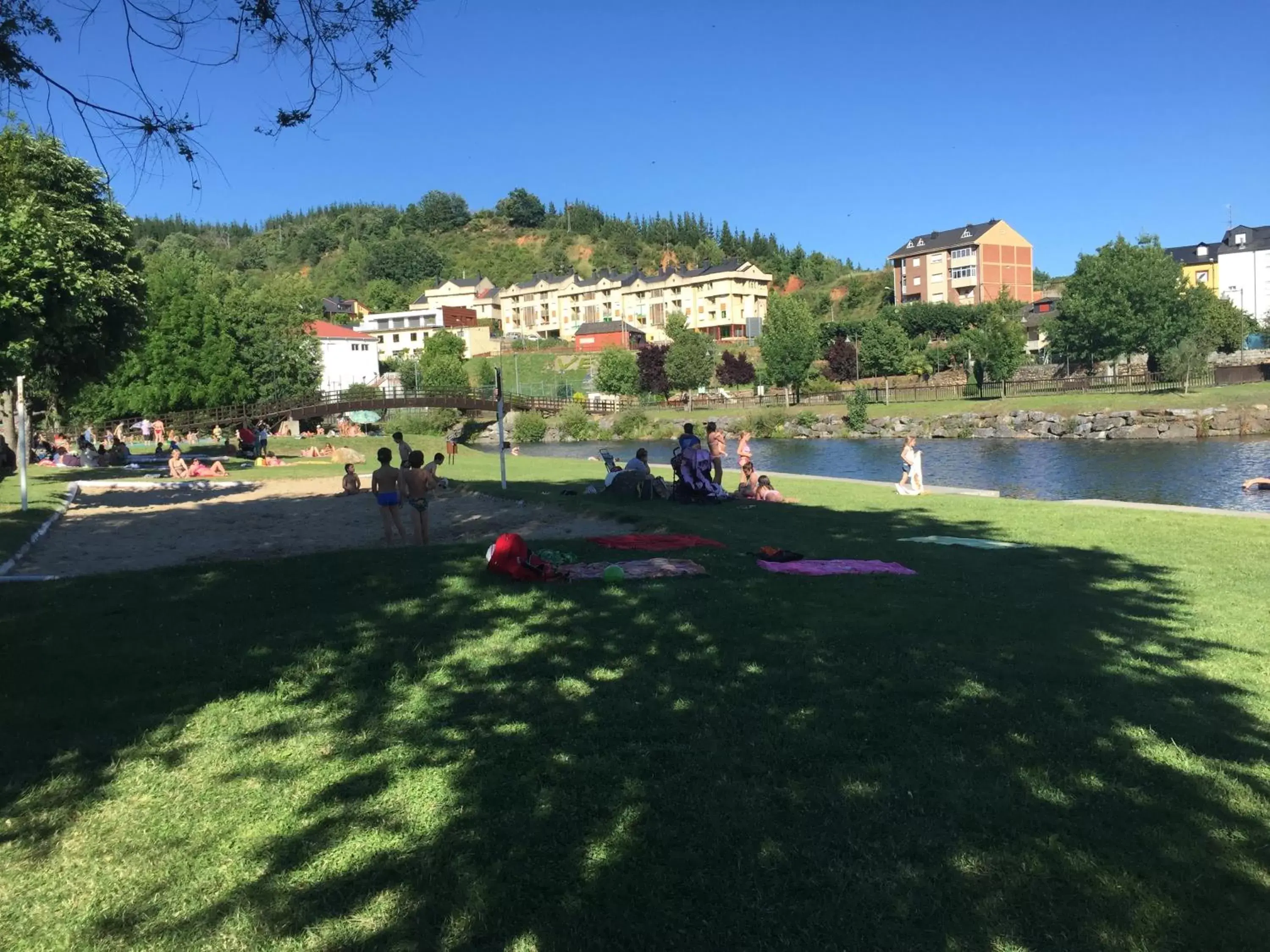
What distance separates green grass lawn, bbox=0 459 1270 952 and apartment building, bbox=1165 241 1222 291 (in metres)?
104

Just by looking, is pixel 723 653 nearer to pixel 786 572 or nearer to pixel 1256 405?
pixel 786 572

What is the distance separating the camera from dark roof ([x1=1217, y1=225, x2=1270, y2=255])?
91438 millimetres

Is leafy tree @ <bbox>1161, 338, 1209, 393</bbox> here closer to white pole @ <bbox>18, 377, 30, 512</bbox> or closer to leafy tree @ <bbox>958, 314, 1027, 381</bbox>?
leafy tree @ <bbox>958, 314, 1027, 381</bbox>

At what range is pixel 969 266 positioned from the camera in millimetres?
102500

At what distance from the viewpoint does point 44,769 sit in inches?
178

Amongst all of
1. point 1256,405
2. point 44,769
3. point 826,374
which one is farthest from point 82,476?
point 826,374

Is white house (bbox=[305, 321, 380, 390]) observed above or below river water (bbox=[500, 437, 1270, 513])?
above

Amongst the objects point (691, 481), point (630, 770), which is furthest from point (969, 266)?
point (630, 770)

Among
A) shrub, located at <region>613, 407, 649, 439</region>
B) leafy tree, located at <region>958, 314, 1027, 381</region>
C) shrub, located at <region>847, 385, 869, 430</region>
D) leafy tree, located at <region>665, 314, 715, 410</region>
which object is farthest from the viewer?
leafy tree, located at <region>665, 314, 715, 410</region>

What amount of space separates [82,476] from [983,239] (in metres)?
96.3

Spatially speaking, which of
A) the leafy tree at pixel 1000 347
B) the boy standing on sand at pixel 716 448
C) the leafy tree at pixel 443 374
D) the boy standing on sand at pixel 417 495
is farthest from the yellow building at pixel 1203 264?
the boy standing on sand at pixel 417 495

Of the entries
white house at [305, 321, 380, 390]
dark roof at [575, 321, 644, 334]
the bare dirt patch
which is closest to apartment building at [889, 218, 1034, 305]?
dark roof at [575, 321, 644, 334]

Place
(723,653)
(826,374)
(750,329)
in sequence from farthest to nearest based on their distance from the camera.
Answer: (750,329), (826,374), (723,653)

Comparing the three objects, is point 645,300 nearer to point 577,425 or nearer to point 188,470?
point 577,425
